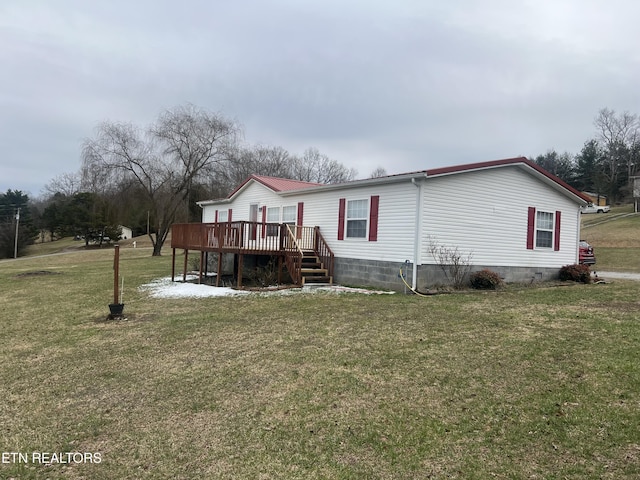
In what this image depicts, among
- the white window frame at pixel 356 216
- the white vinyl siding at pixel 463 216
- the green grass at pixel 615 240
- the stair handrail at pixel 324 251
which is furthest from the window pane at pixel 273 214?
the green grass at pixel 615 240

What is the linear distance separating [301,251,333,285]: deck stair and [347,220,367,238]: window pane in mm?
1380

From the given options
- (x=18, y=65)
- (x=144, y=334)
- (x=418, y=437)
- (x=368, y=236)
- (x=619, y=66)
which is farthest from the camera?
(x=619, y=66)

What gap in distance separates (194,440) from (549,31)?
12963 millimetres

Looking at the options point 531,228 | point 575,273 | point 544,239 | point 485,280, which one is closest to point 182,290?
point 485,280

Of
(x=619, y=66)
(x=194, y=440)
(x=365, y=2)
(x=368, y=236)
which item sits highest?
(x=619, y=66)

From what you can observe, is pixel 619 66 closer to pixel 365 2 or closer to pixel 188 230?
pixel 365 2

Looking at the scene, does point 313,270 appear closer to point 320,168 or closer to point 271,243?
point 271,243

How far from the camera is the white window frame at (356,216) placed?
1230 cm

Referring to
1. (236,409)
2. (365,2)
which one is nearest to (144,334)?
(236,409)

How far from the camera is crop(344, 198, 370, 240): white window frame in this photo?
12.3 m

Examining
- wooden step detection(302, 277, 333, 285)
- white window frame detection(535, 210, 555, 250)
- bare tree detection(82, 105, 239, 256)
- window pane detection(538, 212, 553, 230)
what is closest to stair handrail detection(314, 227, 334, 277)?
wooden step detection(302, 277, 333, 285)

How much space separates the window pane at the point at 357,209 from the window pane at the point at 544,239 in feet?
18.6

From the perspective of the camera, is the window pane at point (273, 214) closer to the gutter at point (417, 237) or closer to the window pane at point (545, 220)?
the gutter at point (417, 237)

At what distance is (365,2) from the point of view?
1129cm
